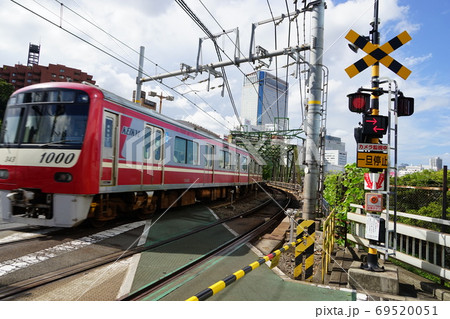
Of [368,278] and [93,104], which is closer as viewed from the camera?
[368,278]

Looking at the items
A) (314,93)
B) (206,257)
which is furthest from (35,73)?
(206,257)

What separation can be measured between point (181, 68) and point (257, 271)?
33.5 feet

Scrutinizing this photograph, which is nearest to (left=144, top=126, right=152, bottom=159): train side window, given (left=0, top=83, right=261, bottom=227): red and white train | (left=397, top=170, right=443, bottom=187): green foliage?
(left=0, top=83, right=261, bottom=227): red and white train

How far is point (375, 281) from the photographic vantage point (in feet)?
12.6

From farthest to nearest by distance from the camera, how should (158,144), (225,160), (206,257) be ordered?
(225,160) < (158,144) < (206,257)

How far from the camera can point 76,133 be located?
5688 mm

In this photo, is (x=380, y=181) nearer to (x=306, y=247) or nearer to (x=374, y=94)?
(x=374, y=94)

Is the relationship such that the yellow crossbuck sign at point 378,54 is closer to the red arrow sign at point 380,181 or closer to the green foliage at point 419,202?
the red arrow sign at point 380,181

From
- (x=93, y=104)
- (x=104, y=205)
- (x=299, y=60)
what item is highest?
(x=299, y=60)

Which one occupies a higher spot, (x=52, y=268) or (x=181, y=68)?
(x=181, y=68)

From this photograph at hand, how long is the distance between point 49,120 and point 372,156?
6187 mm

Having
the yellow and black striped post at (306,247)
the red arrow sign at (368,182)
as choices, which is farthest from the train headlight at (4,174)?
the red arrow sign at (368,182)

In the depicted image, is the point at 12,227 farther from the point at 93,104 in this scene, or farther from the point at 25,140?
the point at 93,104
